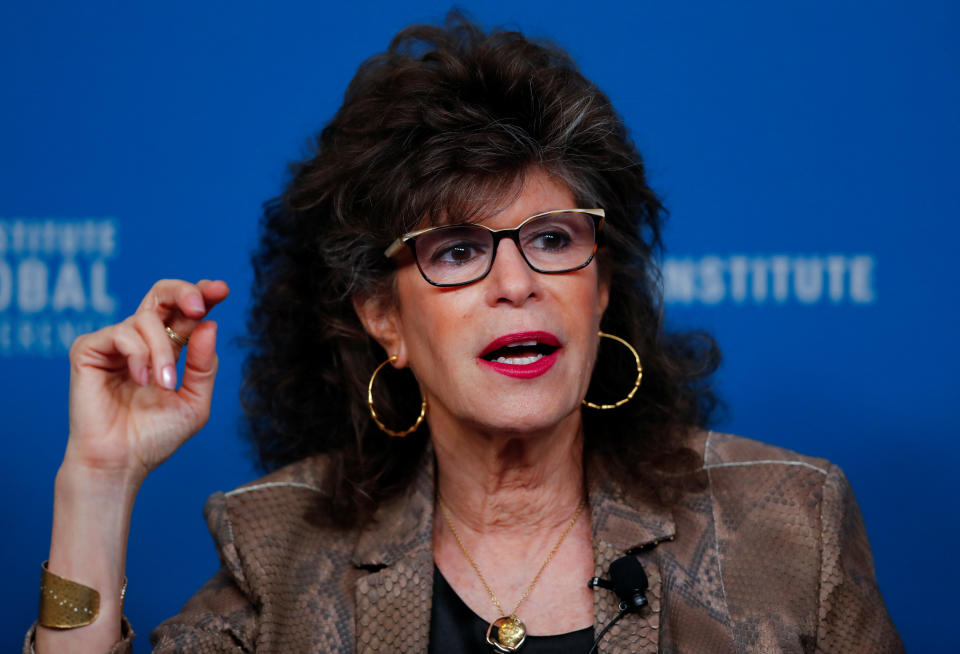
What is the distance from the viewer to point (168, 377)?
1800 mm

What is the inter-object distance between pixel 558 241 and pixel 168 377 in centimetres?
78

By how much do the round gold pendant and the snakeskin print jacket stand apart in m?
0.13

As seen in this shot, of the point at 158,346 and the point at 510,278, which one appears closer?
the point at 158,346

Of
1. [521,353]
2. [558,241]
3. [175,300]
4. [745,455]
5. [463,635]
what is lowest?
[463,635]

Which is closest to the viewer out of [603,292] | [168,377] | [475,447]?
[168,377]

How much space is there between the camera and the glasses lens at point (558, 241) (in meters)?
2.01

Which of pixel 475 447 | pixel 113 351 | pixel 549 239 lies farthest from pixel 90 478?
pixel 549 239

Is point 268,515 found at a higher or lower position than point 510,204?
lower

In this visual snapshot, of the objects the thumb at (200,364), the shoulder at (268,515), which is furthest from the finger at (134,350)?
the shoulder at (268,515)

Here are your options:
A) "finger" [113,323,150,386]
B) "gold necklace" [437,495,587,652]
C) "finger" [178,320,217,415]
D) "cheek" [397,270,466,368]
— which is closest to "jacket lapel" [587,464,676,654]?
"gold necklace" [437,495,587,652]

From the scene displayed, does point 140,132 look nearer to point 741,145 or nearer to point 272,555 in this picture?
point 272,555

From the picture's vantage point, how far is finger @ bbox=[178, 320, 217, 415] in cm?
197

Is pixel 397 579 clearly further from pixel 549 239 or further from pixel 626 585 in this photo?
pixel 549 239

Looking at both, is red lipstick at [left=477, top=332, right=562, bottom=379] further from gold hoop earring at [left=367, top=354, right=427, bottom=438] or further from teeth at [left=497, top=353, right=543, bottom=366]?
gold hoop earring at [left=367, top=354, right=427, bottom=438]
